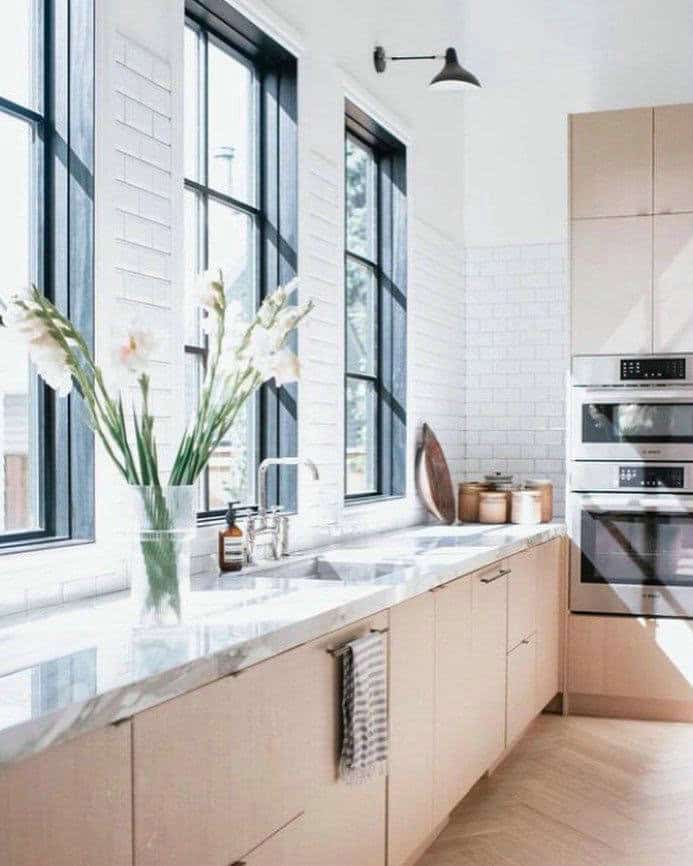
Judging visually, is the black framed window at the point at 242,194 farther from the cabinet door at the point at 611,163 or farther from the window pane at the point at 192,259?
the cabinet door at the point at 611,163

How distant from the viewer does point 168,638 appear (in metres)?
2.28

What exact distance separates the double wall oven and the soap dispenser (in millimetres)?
2575

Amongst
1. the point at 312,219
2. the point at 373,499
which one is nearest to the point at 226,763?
the point at 312,219

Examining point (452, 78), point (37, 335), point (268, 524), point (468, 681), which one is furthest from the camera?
point (452, 78)

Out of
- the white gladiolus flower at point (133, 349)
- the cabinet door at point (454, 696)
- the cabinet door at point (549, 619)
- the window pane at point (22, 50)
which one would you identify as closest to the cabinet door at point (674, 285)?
the cabinet door at point (549, 619)

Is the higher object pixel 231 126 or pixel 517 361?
pixel 231 126

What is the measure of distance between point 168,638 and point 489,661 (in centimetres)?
222

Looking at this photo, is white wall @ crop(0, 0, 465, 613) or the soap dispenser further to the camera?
the soap dispenser

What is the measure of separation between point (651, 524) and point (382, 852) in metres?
2.79

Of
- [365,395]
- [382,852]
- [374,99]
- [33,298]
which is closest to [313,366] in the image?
[365,395]

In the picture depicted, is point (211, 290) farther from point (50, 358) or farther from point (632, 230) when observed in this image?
point (632, 230)

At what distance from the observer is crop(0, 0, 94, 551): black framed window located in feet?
9.50

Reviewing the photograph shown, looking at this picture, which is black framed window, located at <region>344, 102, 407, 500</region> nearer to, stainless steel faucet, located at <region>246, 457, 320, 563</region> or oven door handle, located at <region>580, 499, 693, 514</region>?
oven door handle, located at <region>580, 499, 693, 514</region>

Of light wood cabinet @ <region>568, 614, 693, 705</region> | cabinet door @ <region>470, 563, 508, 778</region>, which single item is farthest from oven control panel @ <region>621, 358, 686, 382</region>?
cabinet door @ <region>470, 563, 508, 778</region>
